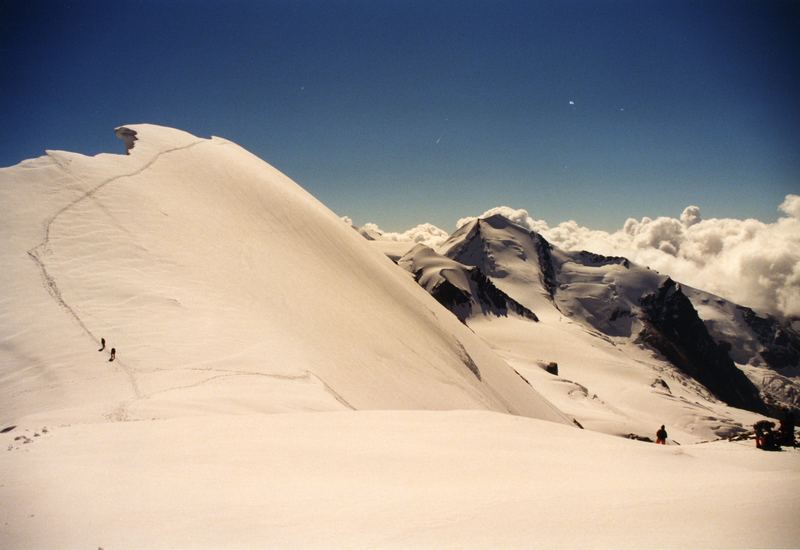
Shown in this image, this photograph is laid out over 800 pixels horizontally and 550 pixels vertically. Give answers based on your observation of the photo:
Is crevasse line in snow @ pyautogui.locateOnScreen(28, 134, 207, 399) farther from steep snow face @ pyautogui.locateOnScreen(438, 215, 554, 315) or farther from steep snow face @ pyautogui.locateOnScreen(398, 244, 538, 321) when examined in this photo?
steep snow face @ pyautogui.locateOnScreen(438, 215, 554, 315)

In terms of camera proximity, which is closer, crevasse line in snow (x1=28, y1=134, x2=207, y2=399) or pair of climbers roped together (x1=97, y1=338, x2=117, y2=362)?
crevasse line in snow (x1=28, y1=134, x2=207, y2=399)

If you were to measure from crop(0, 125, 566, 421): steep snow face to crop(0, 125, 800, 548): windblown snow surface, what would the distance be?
87mm

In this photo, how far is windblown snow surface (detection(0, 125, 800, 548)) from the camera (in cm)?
390

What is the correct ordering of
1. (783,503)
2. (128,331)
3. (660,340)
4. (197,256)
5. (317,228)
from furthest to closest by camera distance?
(660,340)
(317,228)
(197,256)
(128,331)
(783,503)

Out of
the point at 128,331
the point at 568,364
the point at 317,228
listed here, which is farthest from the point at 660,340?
the point at 128,331

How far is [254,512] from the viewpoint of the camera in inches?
157

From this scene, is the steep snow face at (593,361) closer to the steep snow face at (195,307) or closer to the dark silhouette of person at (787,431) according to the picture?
the steep snow face at (195,307)

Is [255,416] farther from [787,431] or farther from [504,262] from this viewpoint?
[504,262]

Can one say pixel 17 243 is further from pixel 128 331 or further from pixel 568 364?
pixel 568 364

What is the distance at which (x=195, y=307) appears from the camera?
14.0 metres

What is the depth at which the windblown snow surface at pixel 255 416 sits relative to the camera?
390 cm

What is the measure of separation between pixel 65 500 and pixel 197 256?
1423 cm

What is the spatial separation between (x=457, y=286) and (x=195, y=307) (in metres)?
93.2

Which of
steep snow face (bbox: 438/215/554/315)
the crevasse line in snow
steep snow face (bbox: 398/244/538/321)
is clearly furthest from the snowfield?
steep snow face (bbox: 438/215/554/315)
